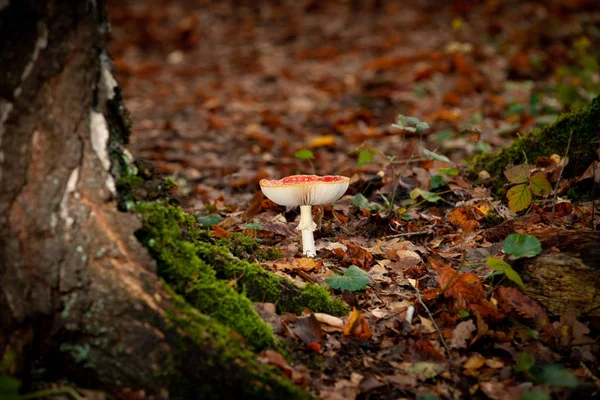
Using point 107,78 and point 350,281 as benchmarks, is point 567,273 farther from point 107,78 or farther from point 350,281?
point 107,78

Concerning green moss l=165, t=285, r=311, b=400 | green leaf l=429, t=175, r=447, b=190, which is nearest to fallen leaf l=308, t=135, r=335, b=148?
green leaf l=429, t=175, r=447, b=190

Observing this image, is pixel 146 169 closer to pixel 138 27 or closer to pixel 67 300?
pixel 67 300

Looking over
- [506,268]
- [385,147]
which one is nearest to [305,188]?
[506,268]

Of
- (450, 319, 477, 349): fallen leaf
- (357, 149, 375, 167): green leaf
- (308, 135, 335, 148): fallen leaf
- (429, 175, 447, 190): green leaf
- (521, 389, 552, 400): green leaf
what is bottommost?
(450, 319, 477, 349): fallen leaf

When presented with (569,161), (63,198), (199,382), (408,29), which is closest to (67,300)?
(63,198)

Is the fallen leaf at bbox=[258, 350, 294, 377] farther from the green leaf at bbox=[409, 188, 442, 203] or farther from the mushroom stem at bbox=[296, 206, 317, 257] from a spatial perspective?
the green leaf at bbox=[409, 188, 442, 203]
